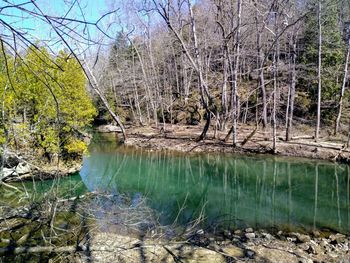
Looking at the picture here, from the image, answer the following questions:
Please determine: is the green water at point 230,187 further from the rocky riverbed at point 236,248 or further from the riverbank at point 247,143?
the riverbank at point 247,143

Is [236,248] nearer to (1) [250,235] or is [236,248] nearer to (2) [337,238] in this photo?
(1) [250,235]

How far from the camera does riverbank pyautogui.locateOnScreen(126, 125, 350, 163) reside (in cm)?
1806

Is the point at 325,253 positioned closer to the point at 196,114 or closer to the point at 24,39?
the point at 24,39

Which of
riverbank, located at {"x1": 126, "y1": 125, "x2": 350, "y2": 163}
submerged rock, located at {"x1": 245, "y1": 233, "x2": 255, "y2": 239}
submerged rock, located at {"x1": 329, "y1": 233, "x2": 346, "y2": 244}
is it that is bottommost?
submerged rock, located at {"x1": 329, "y1": 233, "x2": 346, "y2": 244}

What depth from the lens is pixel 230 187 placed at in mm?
14016

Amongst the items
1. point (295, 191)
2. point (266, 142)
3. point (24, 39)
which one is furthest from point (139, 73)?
point (24, 39)

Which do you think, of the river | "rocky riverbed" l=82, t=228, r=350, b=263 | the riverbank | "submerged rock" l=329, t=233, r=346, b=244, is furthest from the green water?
the riverbank

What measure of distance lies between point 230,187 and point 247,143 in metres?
7.59

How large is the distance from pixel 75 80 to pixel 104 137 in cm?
1417

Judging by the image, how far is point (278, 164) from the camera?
1723 centimetres

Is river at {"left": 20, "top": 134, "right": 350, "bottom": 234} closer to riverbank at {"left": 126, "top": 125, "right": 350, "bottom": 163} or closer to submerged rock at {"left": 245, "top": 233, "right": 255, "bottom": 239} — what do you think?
submerged rock at {"left": 245, "top": 233, "right": 255, "bottom": 239}

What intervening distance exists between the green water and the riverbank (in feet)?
3.17

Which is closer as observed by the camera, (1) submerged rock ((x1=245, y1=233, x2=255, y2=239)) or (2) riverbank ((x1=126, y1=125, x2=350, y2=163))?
(1) submerged rock ((x1=245, y1=233, x2=255, y2=239))

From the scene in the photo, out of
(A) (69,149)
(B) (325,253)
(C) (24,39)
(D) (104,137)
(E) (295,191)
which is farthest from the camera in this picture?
(D) (104,137)
